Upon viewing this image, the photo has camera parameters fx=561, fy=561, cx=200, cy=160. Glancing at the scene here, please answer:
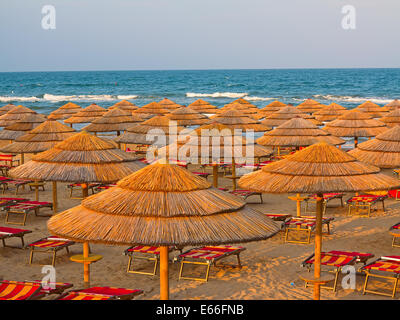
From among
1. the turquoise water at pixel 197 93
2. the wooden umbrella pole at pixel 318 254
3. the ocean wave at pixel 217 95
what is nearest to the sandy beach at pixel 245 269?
the wooden umbrella pole at pixel 318 254

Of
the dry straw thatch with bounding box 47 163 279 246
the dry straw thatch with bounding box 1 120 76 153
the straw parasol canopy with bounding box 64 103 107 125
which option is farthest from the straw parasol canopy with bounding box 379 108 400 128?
the dry straw thatch with bounding box 47 163 279 246

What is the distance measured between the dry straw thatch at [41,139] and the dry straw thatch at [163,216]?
7.36 meters

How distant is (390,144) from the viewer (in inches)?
415

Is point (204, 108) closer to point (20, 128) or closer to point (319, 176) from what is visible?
point (20, 128)

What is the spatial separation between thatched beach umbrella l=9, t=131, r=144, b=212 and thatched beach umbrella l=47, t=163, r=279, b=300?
3.16 metres

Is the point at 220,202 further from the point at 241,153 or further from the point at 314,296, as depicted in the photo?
the point at 241,153

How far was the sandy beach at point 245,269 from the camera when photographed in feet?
24.7

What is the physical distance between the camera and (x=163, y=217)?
194 inches

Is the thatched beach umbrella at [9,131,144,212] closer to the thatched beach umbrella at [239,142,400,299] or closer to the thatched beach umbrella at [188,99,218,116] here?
the thatched beach umbrella at [239,142,400,299]

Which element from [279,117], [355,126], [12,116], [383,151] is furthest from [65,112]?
[383,151]

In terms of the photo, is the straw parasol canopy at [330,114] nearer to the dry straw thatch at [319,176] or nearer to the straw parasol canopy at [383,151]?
the straw parasol canopy at [383,151]

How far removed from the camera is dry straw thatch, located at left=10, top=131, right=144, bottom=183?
8.59 metres

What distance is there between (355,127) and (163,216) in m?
12.9

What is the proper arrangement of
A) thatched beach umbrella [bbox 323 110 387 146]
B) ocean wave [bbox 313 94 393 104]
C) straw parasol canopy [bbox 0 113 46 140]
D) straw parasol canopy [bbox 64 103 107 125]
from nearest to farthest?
straw parasol canopy [bbox 0 113 46 140] < thatched beach umbrella [bbox 323 110 387 146] < straw parasol canopy [bbox 64 103 107 125] < ocean wave [bbox 313 94 393 104]
